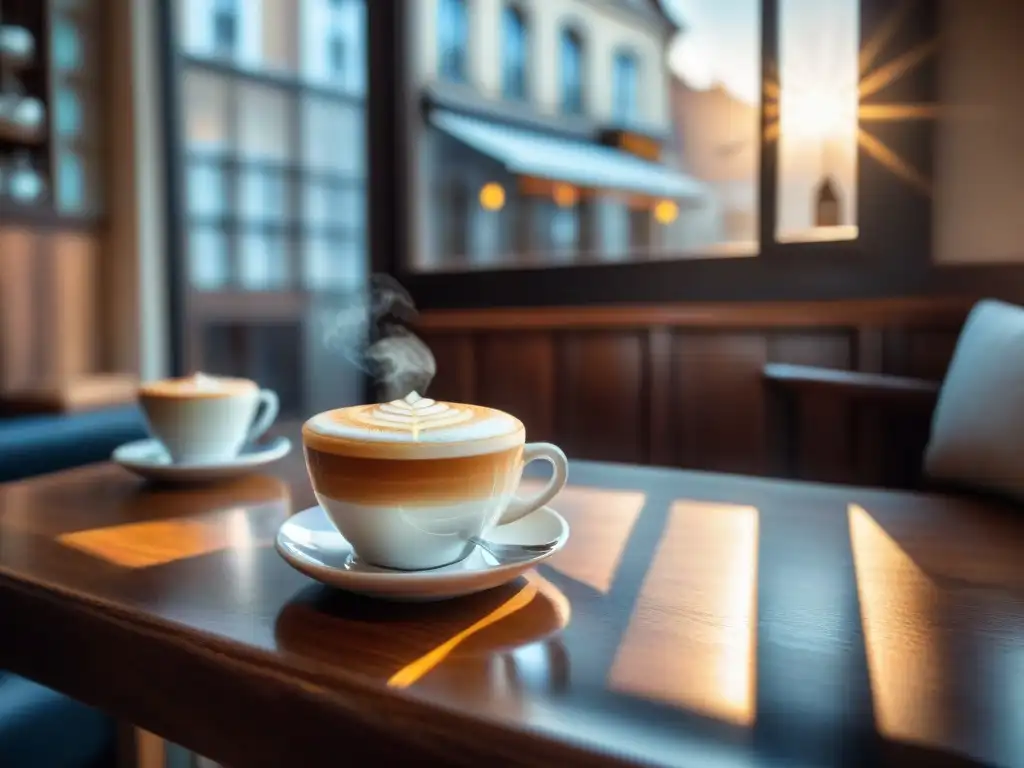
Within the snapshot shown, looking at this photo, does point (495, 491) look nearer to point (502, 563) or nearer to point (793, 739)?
point (502, 563)

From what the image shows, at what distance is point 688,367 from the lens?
6.20 ft

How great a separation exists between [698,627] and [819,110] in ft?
5.25

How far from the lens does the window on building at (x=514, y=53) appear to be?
12.4ft

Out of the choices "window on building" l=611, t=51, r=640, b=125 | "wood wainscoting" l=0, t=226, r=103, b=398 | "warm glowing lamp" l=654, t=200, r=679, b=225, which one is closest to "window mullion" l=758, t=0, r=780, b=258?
"warm glowing lamp" l=654, t=200, r=679, b=225

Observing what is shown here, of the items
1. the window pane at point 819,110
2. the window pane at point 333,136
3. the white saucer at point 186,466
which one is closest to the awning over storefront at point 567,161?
the window pane at point 819,110

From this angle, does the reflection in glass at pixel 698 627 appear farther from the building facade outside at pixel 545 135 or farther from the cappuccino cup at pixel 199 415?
the building facade outside at pixel 545 135

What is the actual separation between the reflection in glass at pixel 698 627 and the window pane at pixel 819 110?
4.26 ft

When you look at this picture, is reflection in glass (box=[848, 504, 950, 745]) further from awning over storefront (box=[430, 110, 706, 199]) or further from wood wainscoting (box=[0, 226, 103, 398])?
wood wainscoting (box=[0, 226, 103, 398])

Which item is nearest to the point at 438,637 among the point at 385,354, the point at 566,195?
the point at 385,354

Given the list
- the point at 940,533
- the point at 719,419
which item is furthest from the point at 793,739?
the point at 719,419

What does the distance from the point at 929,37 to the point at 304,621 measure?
169 cm

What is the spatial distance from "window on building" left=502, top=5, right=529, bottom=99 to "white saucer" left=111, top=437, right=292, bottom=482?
321 centimetres

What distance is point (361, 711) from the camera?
376mm

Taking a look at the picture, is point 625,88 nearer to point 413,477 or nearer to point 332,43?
point 332,43
